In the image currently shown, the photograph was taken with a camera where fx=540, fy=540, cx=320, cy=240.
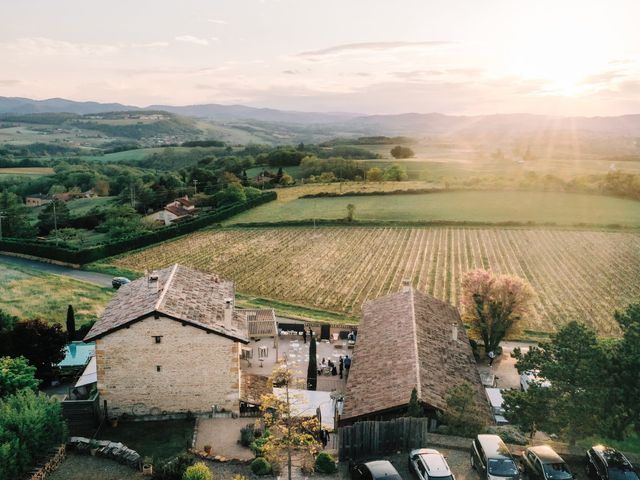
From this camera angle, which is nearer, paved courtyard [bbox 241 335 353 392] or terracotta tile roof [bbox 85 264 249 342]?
terracotta tile roof [bbox 85 264 249 342]

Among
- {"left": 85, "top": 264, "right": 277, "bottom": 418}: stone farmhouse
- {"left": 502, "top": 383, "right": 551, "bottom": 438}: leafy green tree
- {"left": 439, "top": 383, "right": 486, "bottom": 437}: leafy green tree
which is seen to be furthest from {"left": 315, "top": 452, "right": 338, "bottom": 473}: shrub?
{"left": 502, "top": 383, "right": 551, "bottom": 438}: leafy green tree

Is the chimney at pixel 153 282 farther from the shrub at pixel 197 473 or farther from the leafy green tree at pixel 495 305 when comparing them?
the leafy green tree at pixel 495 305

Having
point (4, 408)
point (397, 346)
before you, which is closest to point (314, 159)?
point (397, 346)

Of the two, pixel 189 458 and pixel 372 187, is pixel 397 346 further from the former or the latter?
pixel 372 187

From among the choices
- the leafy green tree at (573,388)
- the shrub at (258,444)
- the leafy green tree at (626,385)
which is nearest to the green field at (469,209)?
the leafy green tree at (573,388)

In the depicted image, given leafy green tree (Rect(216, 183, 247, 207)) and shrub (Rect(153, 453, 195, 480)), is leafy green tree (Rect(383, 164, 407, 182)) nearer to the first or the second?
leafy green tree (Rect(216, 183, 247, 207))

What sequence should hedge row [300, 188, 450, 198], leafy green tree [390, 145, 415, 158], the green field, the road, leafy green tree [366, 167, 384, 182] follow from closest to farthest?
the road, the green field, hedge row [300, 188, 450, 198], leafy green tree [366, 167, 384, 182], leafy green tree [390, 145, 415, 158]
